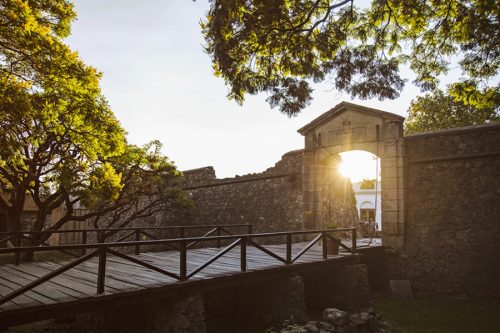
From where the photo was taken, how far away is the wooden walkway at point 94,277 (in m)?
4.44

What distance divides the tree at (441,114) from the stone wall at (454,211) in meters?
11.4

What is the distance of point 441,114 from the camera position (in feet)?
67.3

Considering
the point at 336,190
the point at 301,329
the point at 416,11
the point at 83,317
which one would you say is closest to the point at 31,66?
the point at 83,317

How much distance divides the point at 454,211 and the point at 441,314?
2.90 meters

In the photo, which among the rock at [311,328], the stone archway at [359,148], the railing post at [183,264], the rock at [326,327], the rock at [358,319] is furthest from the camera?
the stone archway at [359,148]

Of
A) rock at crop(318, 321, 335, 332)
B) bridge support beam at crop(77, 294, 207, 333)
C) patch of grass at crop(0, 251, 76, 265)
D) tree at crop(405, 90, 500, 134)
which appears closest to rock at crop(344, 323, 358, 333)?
rock at crop(318, 321, 335, 332)

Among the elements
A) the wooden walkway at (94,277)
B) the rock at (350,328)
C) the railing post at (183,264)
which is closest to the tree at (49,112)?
the wooden walkway at (94,277)

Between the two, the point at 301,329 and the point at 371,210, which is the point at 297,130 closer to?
the point at 301,329

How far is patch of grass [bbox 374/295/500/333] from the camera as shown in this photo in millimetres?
6688

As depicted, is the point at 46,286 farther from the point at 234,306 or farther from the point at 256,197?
the point at 256,197

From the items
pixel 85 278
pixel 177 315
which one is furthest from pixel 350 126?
pixel 85 278

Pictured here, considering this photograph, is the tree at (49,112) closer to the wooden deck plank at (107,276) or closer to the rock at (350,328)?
the wooden deck plank at (107,276)

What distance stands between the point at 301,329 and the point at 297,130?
25.7 ft

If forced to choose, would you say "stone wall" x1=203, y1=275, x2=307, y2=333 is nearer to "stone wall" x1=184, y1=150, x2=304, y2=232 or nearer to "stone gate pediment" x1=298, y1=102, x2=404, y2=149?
"stone wall" x1=184, y1=150, x2=304, y2=232
